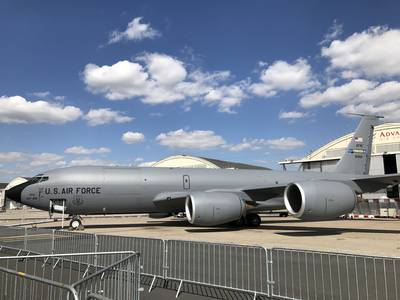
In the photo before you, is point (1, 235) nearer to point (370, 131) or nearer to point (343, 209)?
point (343, 209)

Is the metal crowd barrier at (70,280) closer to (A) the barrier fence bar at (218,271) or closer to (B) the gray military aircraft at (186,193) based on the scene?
(A) the barrier fence bar at (218,271)

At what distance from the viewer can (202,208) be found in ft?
60.8

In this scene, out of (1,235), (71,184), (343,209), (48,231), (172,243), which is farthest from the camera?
(71,184)

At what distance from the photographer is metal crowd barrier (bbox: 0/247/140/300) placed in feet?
12.9

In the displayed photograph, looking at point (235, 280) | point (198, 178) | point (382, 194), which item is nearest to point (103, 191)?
point (198, 178)

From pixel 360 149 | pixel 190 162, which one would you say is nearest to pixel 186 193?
pixel 360 149

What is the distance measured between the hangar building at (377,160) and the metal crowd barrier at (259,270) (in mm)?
26426

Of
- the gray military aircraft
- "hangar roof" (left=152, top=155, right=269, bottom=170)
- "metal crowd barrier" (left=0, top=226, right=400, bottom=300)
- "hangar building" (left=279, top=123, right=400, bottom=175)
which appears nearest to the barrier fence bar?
"metal crowd barrier" (left=0, top=226, right=400, bottom=300)

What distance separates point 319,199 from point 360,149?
10.7 m

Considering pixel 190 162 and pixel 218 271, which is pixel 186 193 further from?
pixel 190 162

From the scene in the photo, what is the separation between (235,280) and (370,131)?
21.6 m

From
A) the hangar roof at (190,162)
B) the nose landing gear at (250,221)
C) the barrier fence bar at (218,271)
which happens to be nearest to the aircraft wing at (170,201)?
the nose landing gear at (250,221)

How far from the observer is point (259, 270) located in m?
8.72

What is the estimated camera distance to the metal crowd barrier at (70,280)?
12.9 feet
